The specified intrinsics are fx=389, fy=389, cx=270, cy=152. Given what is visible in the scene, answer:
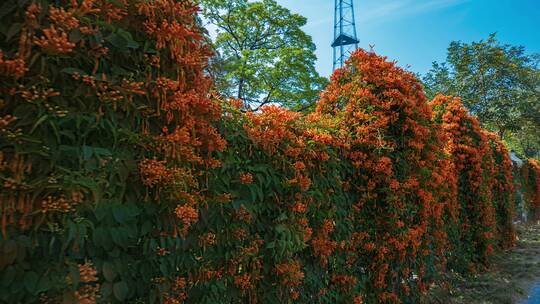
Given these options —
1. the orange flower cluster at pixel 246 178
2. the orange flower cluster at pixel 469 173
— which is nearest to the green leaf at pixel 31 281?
the orange flower cluster at pixel 246 178

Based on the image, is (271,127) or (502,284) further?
(502,284)

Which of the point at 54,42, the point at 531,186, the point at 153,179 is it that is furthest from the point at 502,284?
the point at 531,186

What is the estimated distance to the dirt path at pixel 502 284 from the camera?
5672mm

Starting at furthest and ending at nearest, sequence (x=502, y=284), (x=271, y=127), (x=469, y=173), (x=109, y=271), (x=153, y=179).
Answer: (x=469, y=173) < (x=502, y=284) < (x=271, y=127) < (x=153, y=179) < (x=109, y=271)

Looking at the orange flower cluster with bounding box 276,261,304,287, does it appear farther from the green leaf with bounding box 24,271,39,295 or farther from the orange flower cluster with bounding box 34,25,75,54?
the orange flower cluster with bounding box 34,25,75,54

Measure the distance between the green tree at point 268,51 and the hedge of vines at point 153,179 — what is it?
1729cm

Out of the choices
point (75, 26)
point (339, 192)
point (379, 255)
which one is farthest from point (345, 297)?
point (75, 26)

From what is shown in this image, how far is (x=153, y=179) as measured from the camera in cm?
181

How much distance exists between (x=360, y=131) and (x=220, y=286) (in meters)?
2.58

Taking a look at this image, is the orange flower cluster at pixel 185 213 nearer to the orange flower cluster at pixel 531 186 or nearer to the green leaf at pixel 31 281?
the green leaf at pixel 31 281

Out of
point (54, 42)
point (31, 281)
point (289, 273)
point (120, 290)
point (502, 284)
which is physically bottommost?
point (502, 284)

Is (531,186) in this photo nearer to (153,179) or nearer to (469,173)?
(469,173)

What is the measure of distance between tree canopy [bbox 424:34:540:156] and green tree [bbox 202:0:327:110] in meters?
7.72

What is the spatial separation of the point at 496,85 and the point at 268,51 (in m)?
12.4
